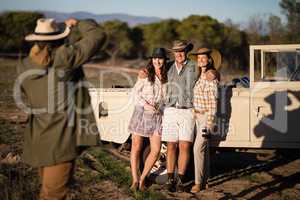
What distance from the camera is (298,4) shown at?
30.7 meters

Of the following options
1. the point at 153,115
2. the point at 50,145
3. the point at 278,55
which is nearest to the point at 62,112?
the point at 50,145

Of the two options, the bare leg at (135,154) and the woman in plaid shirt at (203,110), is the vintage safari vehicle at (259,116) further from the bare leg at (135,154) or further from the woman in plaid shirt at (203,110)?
the bare leg at (135,154)

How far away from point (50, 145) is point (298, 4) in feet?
97.0

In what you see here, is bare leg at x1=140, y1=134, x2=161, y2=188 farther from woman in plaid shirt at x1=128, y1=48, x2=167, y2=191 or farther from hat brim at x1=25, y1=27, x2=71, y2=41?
hat brim at x1=25, y1=27, x2=71, y2=41

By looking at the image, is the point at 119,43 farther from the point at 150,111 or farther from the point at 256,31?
the point at 150,111

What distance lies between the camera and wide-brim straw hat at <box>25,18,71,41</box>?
3.56 metres

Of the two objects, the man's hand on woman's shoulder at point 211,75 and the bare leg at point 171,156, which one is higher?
the man's hand on woman's shoulder at point 211,75

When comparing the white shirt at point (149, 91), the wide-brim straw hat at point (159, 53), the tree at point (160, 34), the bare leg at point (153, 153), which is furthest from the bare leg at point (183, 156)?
the tree at point (160, 34)

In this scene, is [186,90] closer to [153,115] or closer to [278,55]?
[153,115]

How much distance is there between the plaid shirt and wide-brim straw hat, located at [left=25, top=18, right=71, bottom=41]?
106 inches

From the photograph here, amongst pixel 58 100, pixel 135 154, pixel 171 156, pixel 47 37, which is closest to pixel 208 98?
pixel 171 156

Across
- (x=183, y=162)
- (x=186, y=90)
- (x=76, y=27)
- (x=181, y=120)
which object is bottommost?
(x=183, y=162)

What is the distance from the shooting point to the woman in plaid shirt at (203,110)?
19.7 feet

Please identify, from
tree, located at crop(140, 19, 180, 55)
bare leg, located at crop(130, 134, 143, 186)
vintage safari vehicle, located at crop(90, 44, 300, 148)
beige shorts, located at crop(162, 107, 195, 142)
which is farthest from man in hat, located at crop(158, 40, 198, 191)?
tree, located at crop(140, 19, 180, 55)
